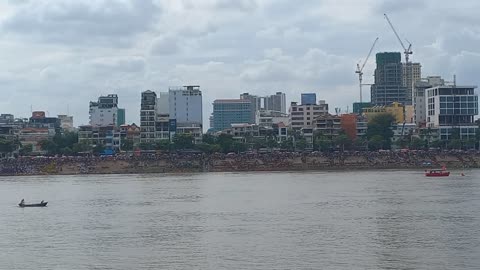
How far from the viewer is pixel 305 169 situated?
101750 mm

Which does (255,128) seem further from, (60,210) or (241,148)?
(60,210)

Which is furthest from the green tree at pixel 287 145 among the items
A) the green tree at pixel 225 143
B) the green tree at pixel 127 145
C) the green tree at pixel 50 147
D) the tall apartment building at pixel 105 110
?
the tall apartment building at pixel 105 110

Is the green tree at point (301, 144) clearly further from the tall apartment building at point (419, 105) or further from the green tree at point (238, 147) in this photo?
the tall apartment building at point (419, 105)

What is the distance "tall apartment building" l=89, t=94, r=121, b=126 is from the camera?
532 ft

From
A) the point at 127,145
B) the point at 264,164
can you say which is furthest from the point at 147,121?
the point at 264,164

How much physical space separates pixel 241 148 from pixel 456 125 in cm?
3577

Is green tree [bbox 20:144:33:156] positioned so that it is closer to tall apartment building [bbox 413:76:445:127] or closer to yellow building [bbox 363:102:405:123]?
yellow building [bbox 363:102:405:123]

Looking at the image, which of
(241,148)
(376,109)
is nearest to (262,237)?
(241,148)

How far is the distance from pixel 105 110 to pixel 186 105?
2047 centimetres

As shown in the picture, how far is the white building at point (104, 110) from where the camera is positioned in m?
162

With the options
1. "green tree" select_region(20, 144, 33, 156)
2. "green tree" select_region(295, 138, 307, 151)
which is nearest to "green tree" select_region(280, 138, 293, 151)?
"green tree" select_region(295, 138, 307, 151)

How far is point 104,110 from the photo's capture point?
164375 mm

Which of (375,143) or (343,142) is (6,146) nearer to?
(343,142)

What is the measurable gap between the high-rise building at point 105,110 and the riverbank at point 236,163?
57.8 meters
